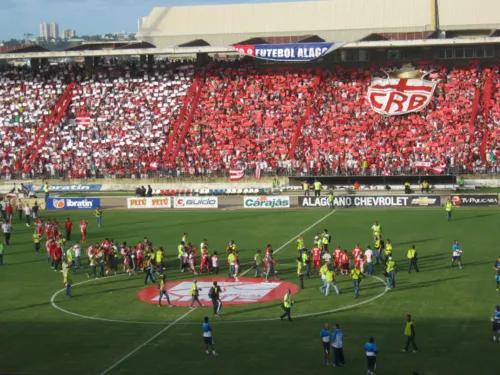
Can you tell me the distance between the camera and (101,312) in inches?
1431

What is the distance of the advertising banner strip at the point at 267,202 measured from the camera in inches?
2559

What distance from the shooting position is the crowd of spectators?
74562 millimetres

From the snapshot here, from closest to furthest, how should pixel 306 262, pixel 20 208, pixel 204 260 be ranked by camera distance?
pixel 306 262 → pixel 204 260 → pixel 20 208

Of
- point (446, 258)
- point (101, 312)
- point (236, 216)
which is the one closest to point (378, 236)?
point (446, 258)

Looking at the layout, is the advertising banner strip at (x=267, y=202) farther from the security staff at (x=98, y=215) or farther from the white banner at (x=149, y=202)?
the security staff at (x=98, y=215)

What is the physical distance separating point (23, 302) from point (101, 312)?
4.27m

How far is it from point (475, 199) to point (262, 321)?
31.5 metres

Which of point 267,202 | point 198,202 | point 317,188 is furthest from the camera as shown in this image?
point 198,202

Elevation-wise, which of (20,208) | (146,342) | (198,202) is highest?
(20,208)

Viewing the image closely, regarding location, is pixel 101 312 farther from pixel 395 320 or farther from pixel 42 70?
pixel 42 70

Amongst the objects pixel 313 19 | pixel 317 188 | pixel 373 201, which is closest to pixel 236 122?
pixel 317 188

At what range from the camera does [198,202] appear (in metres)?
67.1

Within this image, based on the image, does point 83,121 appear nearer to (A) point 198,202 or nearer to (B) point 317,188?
(A) point 198,202

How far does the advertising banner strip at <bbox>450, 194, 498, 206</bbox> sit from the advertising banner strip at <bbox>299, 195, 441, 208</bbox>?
1.26 m
